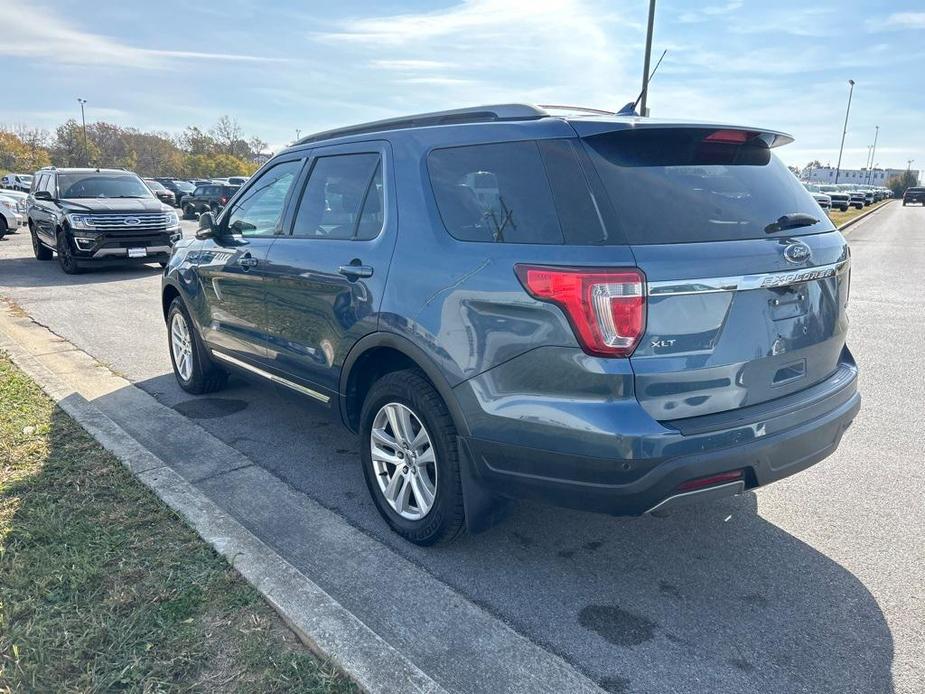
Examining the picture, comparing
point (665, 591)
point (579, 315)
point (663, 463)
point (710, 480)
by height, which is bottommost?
point (665, 591)

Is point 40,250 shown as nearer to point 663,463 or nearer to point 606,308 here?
point 606,308

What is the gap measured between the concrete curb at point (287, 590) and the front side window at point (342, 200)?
1.55m

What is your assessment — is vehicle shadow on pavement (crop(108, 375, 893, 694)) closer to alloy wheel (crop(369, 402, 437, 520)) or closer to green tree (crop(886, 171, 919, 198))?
alloy wheel (crop(369, 402, 437, 520))

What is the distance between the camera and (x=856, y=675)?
2.44 metres

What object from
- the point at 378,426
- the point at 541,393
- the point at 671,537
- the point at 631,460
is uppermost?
the point at 541,393

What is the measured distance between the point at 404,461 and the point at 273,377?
4.65ft

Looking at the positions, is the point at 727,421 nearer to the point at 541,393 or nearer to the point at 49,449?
the point at 541,393

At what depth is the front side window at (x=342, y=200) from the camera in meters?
3.55

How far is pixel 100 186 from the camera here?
43.9ft

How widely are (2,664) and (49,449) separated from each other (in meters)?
2.09

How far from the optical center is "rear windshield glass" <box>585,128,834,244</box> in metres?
2.57

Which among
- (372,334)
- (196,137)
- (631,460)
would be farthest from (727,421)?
(196,137)

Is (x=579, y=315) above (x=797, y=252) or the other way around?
the other way around

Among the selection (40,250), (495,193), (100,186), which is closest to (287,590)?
(495,193)
